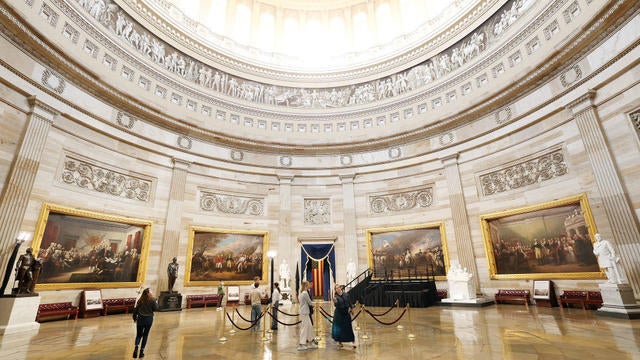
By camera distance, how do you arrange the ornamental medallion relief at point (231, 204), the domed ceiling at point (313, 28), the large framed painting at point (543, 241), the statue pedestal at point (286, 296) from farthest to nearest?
the domed ceiling at point (313, 28) < the ornamental medallion relief at point (231, 204) < the statue pedestal at point (286, 296) < the large framed painting at point (543, 241)

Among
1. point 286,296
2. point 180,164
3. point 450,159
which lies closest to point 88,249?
point 180,164

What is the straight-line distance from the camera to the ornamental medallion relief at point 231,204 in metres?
17.5

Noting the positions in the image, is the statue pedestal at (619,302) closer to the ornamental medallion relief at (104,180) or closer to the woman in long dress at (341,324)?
the woman in long dress at (341,324)

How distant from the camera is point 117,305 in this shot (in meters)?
12.9

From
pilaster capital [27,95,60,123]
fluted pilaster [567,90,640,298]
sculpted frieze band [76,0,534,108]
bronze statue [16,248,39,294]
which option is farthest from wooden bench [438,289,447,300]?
pilaster capital [27,95,60,123]

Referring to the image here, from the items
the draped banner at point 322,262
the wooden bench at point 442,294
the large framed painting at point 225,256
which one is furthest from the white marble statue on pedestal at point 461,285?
the large framed painting at point 225,256

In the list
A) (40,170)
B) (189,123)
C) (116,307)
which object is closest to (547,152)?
(189,123)

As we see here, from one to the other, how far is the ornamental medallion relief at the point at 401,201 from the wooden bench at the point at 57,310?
48.8 feet

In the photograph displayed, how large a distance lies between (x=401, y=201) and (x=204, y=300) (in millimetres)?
12148

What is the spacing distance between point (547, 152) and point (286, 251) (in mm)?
14080

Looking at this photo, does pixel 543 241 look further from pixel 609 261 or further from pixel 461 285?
pixel 461 285

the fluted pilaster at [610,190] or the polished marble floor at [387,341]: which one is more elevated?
the fluted pilaster at [610,190]

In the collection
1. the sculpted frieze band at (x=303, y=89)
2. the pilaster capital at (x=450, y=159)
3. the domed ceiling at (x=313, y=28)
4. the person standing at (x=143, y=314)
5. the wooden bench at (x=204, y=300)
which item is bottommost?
the wooden bench at (x=204, y=300)

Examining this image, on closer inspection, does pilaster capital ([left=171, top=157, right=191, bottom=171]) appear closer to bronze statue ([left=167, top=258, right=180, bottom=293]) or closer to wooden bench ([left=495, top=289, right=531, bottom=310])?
bronze statue ([left=167, top=258, right=180, bottom=293])
